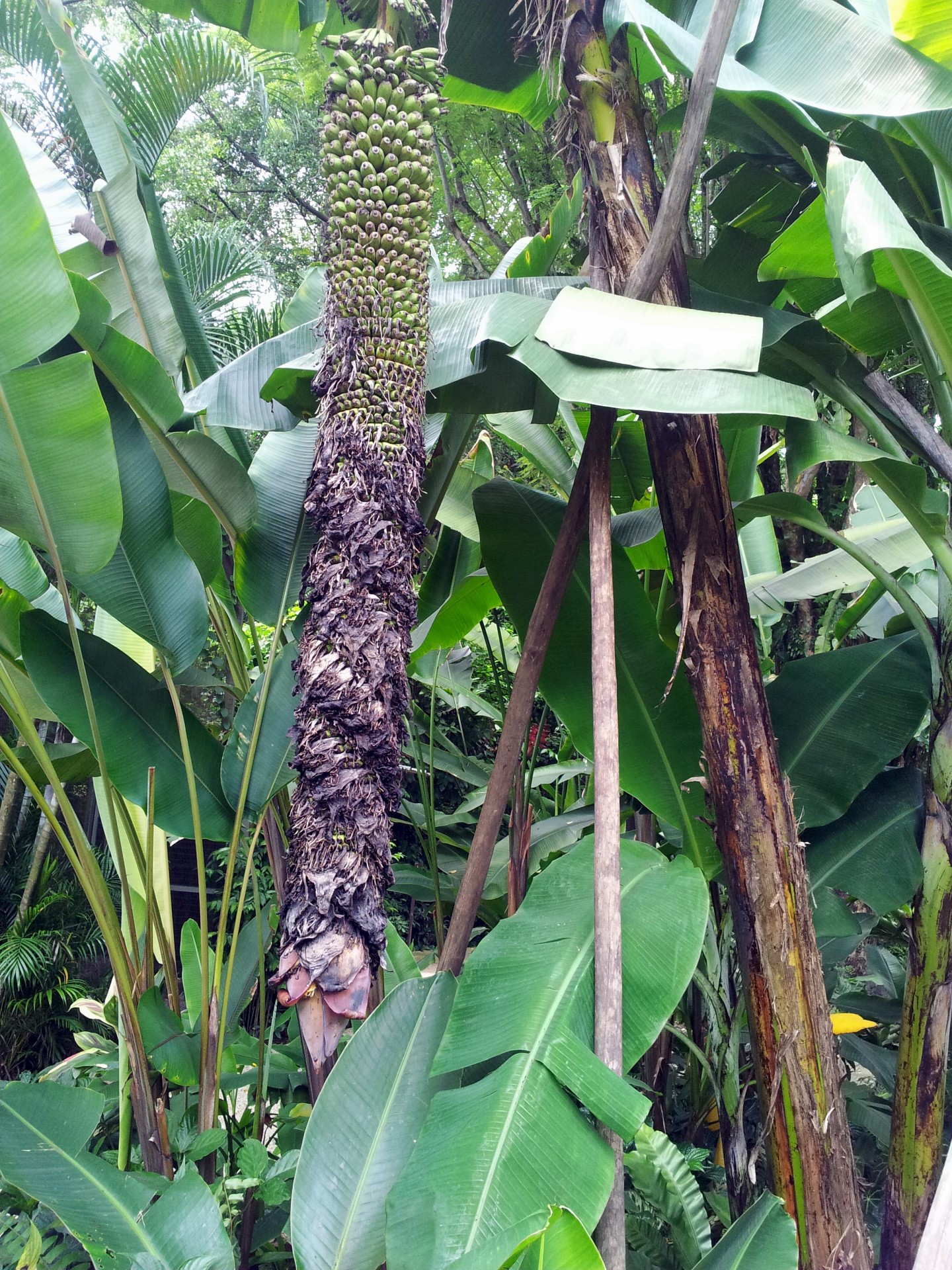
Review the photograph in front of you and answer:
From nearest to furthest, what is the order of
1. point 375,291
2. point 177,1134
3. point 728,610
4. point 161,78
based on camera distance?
point 375,291 → point 728,610 → point 177,1134 → point 161,78

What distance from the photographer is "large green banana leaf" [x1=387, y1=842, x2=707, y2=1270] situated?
978 millimetres

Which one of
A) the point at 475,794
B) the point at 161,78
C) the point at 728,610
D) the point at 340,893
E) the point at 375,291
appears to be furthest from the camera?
the point at 475,794

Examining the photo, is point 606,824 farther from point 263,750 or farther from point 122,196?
point 122,196

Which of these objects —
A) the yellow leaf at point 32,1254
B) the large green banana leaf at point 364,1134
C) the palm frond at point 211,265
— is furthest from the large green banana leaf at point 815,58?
the yellow leaf at point 32,1254

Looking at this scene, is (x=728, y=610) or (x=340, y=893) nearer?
(x=340, y=893)

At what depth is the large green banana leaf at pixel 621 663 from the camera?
5.62ft

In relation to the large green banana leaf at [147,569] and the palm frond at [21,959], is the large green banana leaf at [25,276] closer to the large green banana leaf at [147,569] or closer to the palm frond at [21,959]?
the large green banana leaf at [147,569]

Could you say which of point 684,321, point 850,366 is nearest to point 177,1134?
point 684,321

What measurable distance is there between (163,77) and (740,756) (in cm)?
225

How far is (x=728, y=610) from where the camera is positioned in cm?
156

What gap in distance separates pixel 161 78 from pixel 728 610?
6.65 ft

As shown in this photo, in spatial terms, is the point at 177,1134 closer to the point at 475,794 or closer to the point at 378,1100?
the point at 378,1100

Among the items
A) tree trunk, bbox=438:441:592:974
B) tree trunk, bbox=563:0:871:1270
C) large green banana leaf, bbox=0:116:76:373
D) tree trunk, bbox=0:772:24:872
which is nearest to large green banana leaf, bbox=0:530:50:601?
large green banana leaf, bbox=0:116:76:373

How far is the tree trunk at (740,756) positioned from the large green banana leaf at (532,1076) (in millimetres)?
187
